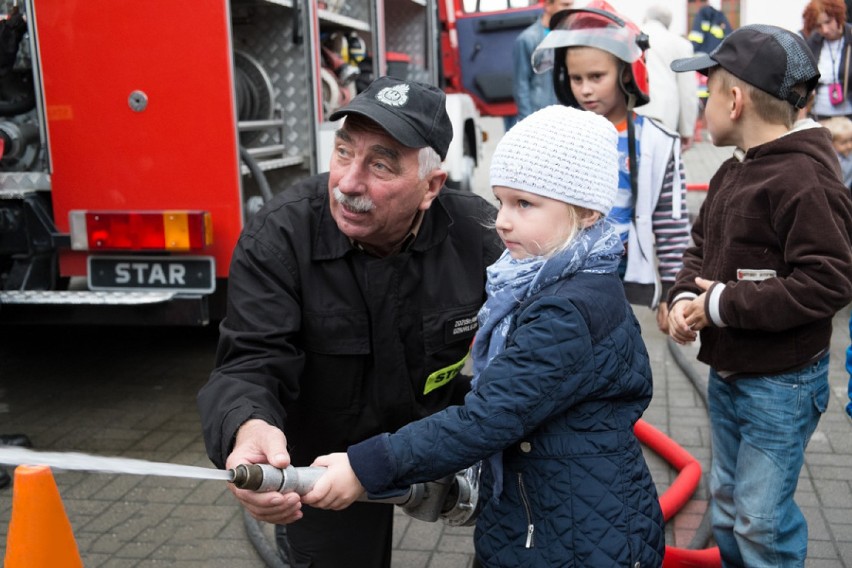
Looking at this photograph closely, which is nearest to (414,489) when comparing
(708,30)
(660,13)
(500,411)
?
(500,411)

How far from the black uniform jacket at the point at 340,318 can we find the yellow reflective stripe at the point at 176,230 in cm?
202

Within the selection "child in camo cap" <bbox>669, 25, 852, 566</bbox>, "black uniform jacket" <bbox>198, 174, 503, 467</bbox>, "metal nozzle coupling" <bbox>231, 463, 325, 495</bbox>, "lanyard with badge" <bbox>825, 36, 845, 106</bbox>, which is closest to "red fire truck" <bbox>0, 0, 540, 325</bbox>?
"black uniform jacket" <bbox>198, 174, 503, 467</bbox>

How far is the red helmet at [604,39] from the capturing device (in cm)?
346

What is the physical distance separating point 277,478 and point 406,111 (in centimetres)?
94

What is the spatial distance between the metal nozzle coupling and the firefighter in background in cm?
1347

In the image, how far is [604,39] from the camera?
347 centimetres

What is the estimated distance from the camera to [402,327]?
2438mm

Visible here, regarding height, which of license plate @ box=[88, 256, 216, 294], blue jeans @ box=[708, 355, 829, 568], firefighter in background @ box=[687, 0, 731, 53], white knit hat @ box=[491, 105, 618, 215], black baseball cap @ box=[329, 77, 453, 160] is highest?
firefighter in background @ box=[687, 0, 731, 53]

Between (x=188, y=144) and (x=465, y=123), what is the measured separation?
468 cm

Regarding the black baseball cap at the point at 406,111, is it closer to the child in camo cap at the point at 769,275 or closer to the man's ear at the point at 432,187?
the man's ear at the point at 432,187

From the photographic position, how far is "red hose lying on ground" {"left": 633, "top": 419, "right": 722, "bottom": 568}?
10.5ft

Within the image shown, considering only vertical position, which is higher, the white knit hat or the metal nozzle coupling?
the white knit hat

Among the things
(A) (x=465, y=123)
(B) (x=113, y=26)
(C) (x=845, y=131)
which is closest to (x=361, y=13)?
(A) (x=465, y=123)

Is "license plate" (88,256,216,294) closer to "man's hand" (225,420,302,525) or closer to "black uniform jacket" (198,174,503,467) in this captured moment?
"black uniform jacket" (198,174,503,467)
